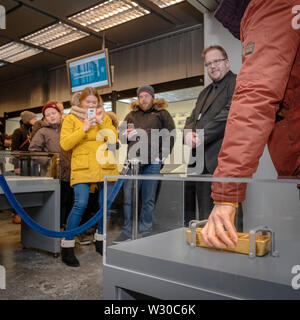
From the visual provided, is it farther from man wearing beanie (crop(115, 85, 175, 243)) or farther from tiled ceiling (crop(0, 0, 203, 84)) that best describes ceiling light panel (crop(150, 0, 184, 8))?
man wearing beanie (crop(115, 85, 175, 243))

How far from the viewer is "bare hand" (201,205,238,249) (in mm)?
605

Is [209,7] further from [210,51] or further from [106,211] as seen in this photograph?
→ [106,211]

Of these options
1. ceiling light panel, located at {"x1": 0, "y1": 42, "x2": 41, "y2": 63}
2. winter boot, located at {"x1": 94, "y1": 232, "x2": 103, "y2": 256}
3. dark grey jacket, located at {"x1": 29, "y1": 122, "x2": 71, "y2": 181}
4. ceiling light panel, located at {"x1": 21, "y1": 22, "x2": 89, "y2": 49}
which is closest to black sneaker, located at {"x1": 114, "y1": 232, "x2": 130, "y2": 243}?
winter boot, located at {"x1": 94, "y1": 232, "x2": 103, "y2": 256}

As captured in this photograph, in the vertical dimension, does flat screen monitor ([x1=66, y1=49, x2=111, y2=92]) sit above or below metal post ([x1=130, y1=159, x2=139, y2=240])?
above

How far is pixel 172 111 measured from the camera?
17.6ft

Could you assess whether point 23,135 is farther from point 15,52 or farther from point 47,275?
point 15,52

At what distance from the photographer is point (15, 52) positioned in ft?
18.8

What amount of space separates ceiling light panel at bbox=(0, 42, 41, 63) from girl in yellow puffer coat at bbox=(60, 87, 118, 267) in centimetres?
379

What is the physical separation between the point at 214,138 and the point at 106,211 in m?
1.19

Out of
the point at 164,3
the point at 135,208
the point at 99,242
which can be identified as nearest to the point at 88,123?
the point at 99,242

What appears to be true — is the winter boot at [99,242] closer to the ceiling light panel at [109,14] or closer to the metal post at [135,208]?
the metal post at [135,208]

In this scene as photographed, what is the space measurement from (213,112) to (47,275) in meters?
1.57

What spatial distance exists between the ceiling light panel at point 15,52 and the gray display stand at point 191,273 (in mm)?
5578
